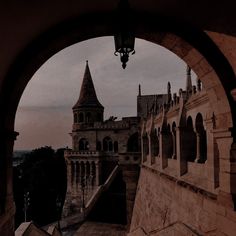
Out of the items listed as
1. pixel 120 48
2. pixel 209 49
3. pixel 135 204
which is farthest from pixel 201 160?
pixel 135 204

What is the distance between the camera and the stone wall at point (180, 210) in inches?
231

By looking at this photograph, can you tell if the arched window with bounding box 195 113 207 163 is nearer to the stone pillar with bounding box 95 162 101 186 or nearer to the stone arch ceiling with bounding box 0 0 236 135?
the stone arch ceiling with bounding box 0 0 236 135

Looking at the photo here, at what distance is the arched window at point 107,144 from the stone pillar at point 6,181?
38.8 m

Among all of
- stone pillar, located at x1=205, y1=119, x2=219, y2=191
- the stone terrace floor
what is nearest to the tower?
the stone terrace floor

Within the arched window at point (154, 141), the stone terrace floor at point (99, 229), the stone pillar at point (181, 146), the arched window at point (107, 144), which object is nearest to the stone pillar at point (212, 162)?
the stone pillar at point (181, 146)

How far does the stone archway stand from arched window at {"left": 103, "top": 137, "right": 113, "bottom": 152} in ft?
127

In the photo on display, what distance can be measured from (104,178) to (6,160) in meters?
37.7

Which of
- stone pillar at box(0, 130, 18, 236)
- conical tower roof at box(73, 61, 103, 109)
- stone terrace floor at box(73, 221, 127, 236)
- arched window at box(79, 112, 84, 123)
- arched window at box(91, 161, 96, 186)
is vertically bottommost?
stone terrace floor at box(73, 221, 127, 236)

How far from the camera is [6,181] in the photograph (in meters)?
5.25

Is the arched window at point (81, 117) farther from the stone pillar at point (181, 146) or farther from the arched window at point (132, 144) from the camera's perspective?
the stone pillar at point (181, 146)

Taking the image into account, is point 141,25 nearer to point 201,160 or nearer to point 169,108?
point 201,160

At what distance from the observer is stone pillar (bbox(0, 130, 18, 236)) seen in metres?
5.10

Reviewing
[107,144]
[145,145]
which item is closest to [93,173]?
[107,144]

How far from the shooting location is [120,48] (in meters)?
4.01
